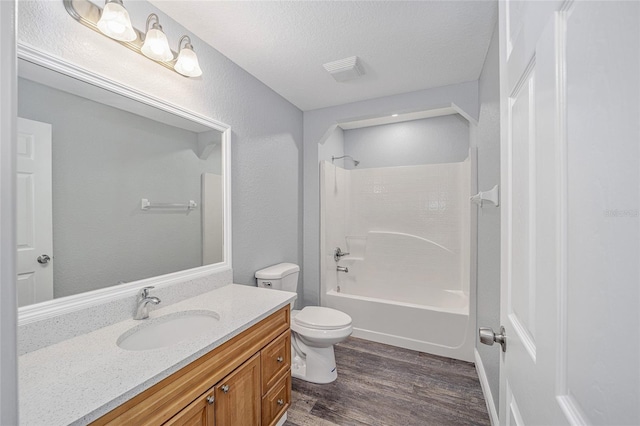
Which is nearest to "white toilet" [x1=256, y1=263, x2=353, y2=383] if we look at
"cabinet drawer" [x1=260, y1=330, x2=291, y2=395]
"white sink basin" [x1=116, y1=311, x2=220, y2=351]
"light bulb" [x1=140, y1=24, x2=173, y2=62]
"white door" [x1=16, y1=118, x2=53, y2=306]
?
"cabinet drawer" [x1=260, y1=330, x2=291, y2=395]

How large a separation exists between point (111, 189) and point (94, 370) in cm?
77

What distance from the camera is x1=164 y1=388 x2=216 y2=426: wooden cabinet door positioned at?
96 centimetres

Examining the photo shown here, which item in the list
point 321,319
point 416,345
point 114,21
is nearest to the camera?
point 114,21

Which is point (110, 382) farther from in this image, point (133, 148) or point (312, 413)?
point (312, 413)

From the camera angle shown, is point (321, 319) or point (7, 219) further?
point (321, 319)

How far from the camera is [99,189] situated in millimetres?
1221

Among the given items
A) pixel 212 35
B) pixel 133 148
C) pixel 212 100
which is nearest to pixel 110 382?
pixel 133 148

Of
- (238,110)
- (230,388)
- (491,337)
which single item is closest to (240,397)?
(230,388)

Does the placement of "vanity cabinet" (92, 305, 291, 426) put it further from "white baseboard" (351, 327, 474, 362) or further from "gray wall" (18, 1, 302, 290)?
"white baseboard" (351, 327, 474, 362)

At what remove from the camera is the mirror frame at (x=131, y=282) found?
39.6 inches

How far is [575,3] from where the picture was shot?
0.41 m

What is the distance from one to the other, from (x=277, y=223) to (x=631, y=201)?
233cm

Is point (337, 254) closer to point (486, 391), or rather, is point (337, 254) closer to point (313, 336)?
point (313, 336)

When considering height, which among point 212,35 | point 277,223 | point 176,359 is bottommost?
point 176,359
